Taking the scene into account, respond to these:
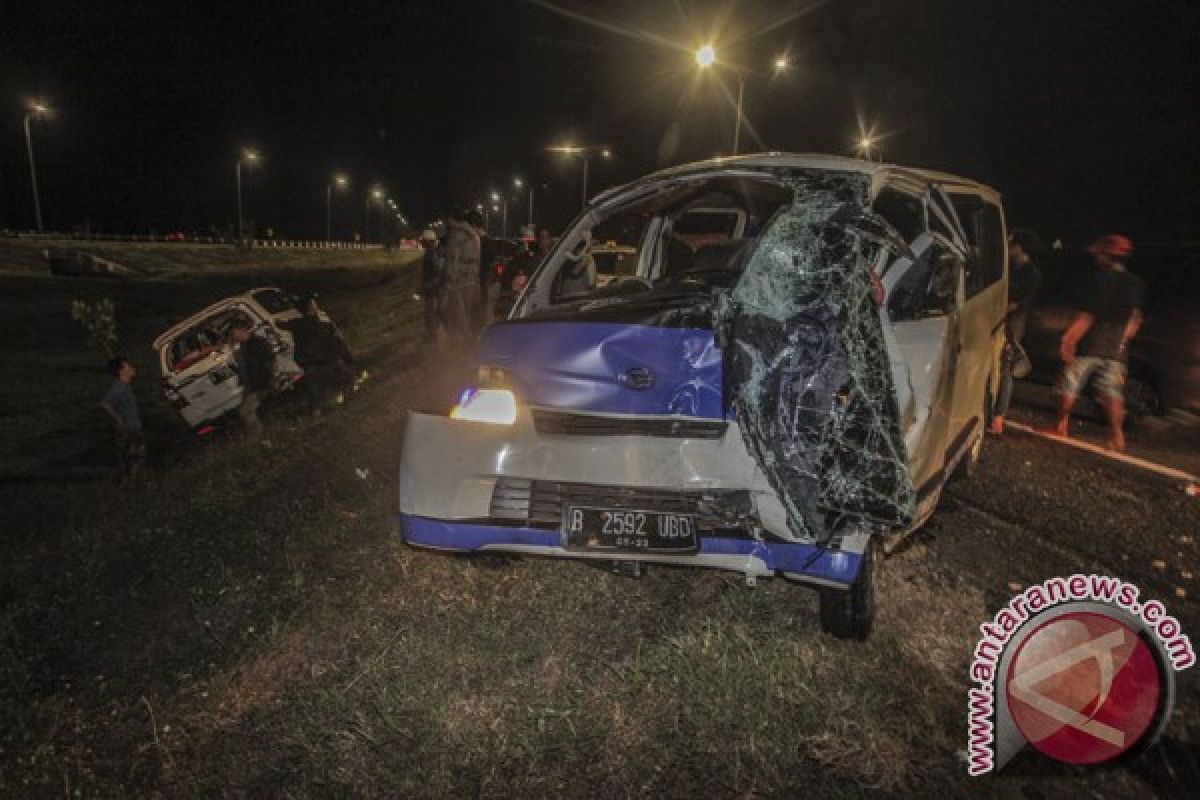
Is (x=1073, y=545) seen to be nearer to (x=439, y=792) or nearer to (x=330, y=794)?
(x=439, y=792)

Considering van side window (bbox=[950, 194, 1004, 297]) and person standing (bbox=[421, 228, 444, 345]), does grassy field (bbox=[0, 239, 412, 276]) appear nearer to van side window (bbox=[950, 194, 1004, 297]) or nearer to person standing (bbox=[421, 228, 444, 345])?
person standing (bbox=[421, 228, 444, 345])

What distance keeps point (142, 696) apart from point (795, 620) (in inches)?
109

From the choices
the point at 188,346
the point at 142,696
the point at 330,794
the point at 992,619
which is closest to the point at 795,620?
the point at 992,619

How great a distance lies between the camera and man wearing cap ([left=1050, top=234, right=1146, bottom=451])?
6.51m

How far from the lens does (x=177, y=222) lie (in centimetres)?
8056

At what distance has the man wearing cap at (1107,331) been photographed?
6508 millimetres

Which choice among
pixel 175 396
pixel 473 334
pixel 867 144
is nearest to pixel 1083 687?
pixel 473 334

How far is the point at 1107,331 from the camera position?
21.7 ft

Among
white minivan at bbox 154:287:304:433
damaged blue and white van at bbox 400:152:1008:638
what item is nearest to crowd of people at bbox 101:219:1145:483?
white minivan at bbox 154:287:304:433

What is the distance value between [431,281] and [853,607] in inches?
318

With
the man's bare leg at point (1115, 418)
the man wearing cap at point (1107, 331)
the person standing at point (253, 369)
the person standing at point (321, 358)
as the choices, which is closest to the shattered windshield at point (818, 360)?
the man wearing cap at point (1107, 331)

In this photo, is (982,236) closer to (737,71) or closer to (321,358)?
(321,358)

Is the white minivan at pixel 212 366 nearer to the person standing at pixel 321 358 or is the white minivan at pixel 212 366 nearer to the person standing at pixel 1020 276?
the person standing at pixel 321 358

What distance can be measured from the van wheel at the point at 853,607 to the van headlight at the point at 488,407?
145 centimetres
